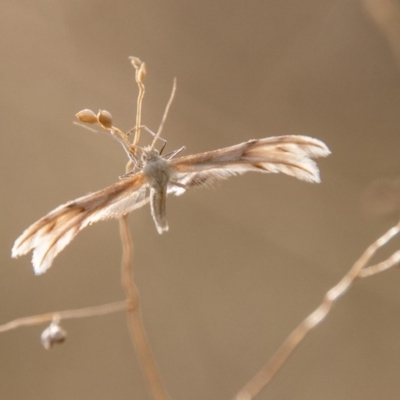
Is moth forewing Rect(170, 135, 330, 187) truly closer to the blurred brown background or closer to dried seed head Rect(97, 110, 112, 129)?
dried seed head Rect(97, 110, 112, 129)

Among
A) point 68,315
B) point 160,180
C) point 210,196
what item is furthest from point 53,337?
point 210,196

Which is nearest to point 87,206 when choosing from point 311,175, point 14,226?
point 311,175

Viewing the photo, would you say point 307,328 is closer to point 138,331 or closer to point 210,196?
point 138,331

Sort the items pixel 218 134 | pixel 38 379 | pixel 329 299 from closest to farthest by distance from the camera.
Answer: pixel 329 299 → pixel 38 379 → pixel 218 134

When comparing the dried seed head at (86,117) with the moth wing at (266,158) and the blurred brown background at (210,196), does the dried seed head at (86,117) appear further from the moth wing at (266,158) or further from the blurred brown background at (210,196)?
the blurred brown background at (210,196)

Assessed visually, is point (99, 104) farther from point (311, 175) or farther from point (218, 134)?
point (311, 175)

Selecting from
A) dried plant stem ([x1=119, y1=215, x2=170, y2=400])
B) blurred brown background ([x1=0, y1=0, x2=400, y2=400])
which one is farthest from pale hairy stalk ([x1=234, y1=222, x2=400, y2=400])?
blurred brown background ([x1=0, y1=0, x2=400, y2=400])

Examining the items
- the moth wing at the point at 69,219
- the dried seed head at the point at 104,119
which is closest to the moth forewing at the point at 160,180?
the moth wing at the point at 69,219

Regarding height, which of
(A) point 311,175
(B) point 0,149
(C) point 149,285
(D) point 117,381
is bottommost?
(D) point 117,381

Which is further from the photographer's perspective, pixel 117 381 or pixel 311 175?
pixel 117 381
